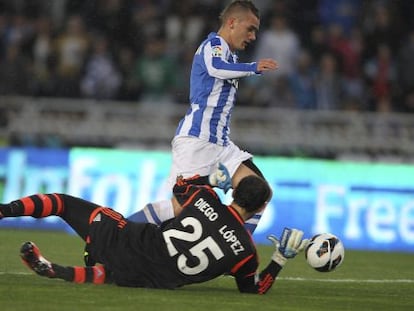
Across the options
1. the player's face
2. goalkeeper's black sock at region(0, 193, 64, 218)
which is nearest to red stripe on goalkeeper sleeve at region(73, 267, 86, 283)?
goalkeeper's black sock at region(0, 193, 64, 218)

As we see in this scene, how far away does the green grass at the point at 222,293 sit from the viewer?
772 cm

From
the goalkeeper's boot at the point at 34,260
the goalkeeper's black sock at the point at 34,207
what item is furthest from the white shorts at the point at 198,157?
the goalkeeper's boot at the point at 34,260

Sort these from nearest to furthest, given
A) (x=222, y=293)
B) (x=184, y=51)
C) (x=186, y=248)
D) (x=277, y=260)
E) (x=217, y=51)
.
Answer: (x=186, y=248)
(x=277, y=260)
(x=222, y=293)
(x=217, y=51)
(x=184, y=51)

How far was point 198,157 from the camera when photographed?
9.84 meters

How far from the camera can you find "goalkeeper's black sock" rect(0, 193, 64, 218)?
8852mm

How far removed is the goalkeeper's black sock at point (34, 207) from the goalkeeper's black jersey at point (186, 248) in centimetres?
37

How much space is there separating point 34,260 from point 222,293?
144 centimetres

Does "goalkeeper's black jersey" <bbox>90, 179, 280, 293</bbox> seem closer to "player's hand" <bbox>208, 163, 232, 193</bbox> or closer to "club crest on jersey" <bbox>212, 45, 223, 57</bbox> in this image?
"player's hand" <bbox>208, 163, 232, 193</bbox>

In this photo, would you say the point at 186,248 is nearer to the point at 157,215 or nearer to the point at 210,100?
the point at 157,215

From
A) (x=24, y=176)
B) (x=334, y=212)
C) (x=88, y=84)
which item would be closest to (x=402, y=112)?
(x=334, y=212)

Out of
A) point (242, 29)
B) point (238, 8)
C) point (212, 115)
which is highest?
point (238, 8)

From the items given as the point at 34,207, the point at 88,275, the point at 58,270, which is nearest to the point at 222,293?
the point at 88,275

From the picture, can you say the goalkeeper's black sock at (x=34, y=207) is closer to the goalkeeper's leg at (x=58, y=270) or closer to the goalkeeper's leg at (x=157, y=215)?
the goalkeeper's leg at (x=58, y=270)

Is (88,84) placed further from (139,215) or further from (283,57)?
(139,215)
